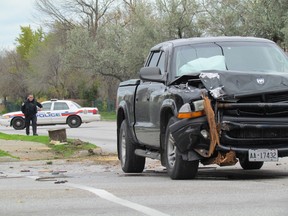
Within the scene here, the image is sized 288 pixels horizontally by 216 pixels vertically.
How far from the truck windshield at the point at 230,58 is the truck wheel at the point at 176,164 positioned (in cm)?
114

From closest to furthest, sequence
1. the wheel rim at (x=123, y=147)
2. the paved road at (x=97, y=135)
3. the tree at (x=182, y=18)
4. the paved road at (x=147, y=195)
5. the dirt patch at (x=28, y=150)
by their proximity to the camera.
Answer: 1. the paved road at (x=147, y=195)
2. the wheel rim at (x=123, y=147)
3. the dirt patch at (x=28, y=150)
4. the paved road at (x=97, y=135)
5. the tree at (x=182, y=18)

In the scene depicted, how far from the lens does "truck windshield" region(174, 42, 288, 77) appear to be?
1131 centimetres

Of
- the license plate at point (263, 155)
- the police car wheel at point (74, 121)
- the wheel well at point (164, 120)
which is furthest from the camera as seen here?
the police car wheel at point (74, 121)

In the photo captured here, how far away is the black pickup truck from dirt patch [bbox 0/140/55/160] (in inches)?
293

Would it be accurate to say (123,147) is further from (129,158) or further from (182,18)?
(182,18)

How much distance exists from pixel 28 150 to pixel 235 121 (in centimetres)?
1076

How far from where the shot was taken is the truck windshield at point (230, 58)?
11.3 m

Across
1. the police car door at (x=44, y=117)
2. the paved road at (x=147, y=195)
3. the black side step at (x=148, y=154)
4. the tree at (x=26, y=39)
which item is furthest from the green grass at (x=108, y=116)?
the paved road at (x=147, y=195)

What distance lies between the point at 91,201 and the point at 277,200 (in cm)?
211

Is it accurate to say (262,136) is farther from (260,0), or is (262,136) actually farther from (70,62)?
(70,62)

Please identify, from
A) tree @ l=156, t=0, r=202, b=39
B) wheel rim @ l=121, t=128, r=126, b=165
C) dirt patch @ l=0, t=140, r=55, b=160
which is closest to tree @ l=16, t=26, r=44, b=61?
tree @ l=156, t=0, r=202, b=39

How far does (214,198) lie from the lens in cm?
831

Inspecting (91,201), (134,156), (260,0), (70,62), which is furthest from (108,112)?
(91,201)

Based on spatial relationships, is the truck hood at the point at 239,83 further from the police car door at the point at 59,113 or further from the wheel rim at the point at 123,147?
the police car door at the point at 59,113
